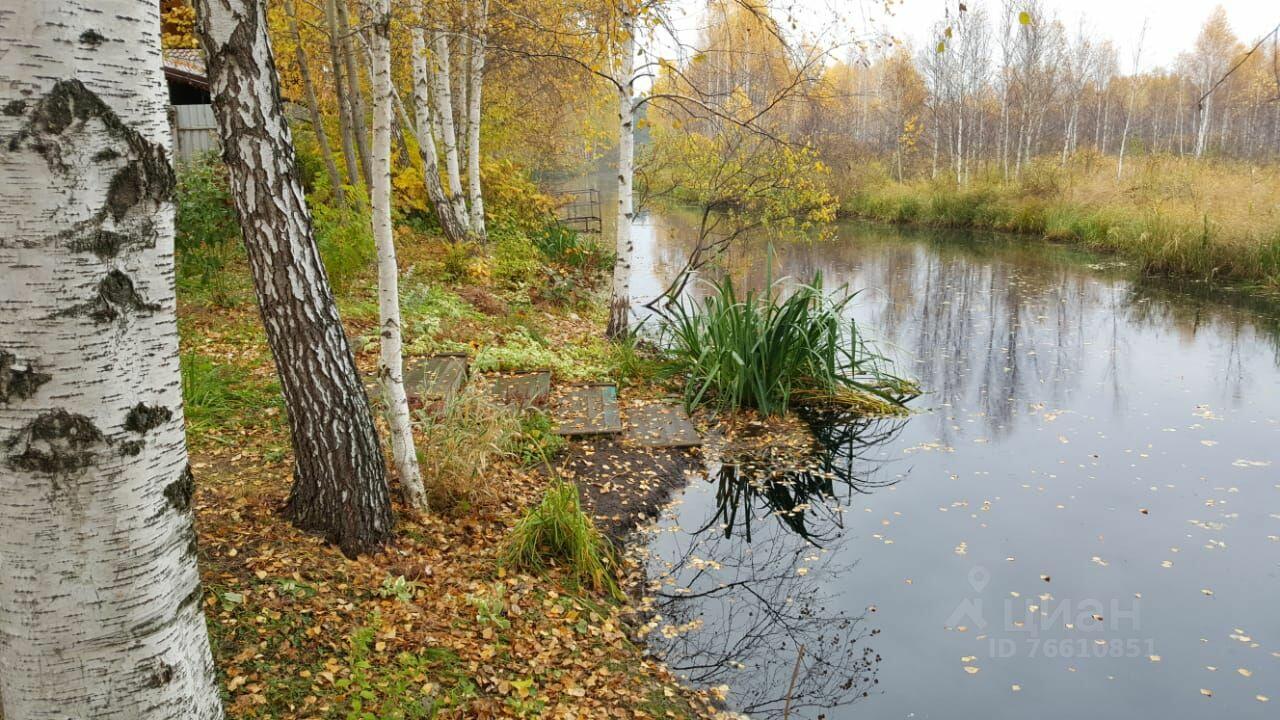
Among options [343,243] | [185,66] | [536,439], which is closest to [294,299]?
[536,439]

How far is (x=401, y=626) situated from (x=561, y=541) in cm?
104

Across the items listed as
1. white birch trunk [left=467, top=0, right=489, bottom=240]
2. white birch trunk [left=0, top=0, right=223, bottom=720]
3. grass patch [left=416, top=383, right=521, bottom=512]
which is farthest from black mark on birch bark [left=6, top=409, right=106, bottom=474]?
white birch trunk [left=467, top=0, right=489, bottom=240]

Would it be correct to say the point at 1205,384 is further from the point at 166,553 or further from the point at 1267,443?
the point at 166,553

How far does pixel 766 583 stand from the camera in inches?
168

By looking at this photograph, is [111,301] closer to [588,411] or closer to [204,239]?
[588,411]

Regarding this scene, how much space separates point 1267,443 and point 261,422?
7025mm

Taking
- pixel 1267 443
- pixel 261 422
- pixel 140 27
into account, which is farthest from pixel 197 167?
pixel 1267 443

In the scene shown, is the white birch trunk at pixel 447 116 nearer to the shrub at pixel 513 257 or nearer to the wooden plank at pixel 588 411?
the shrub at pixel 513 257

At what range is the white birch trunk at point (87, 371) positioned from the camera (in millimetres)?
1162

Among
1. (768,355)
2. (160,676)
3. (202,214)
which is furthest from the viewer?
(202,214)

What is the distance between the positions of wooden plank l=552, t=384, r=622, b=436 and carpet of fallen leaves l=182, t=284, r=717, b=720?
1432mm

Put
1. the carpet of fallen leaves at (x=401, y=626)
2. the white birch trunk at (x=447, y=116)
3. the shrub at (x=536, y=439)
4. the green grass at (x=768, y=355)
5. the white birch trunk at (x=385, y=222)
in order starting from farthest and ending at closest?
the white birch trunk at (x=447, y=116)
the green grass at (x=768, y=355)
the shrub at (x=536, y=439)
the white birch trunk at (x=385, y=222)
the carpet of fallen leaves at (x=401, y=626)

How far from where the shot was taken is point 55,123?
116 centimetres

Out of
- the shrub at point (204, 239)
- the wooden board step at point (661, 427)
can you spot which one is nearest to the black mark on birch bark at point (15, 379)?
the wooden board step at point (661, 427)
